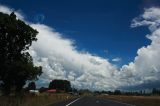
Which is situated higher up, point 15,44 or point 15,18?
point 15,18

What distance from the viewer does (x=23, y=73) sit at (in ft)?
143

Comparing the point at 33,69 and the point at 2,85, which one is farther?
the point at 2,85

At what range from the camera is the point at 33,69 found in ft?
144

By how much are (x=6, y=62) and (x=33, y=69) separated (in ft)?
12.9

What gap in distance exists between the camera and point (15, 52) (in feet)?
150

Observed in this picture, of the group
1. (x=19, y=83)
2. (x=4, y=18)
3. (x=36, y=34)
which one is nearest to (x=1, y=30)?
(x=4, y=18)

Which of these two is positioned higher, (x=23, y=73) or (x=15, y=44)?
(x=15, y=44)

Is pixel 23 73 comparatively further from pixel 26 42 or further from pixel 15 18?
pixel 15 18

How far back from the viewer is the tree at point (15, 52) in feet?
143

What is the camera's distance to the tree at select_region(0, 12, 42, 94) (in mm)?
43719

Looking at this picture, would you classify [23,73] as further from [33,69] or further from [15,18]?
[15,18]

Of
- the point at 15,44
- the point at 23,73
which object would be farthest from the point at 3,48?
the point at 23,73

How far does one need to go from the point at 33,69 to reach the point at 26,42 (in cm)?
414

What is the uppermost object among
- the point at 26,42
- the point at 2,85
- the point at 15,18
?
the point at 15,18
